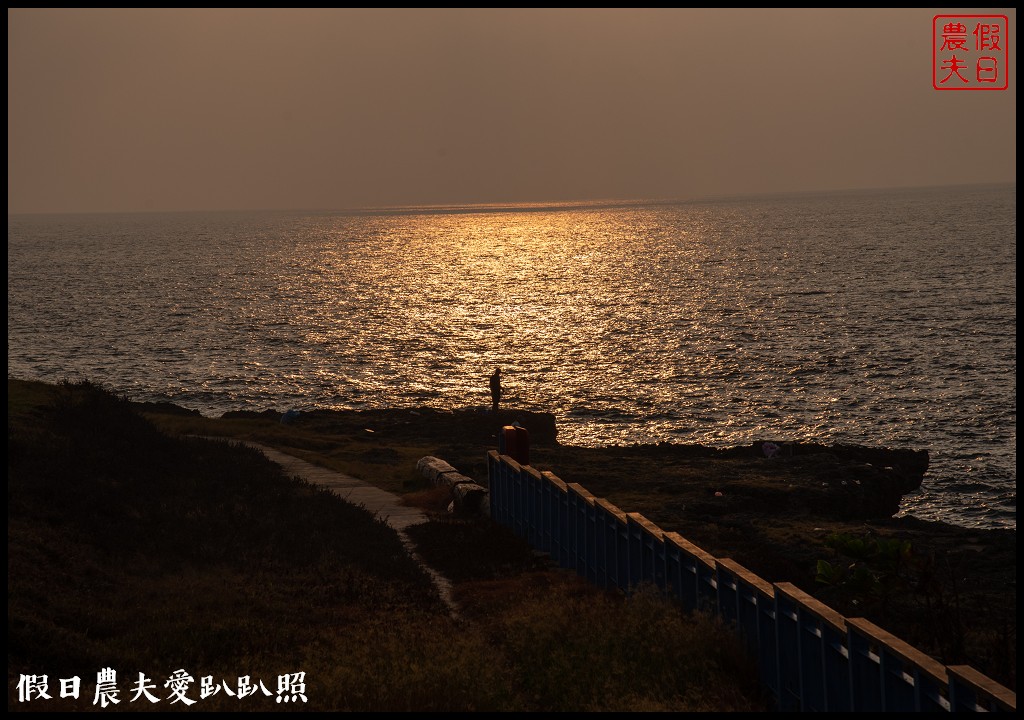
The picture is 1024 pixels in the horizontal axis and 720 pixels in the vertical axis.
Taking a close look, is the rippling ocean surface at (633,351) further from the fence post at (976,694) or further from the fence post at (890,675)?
the fence post at (976,694)

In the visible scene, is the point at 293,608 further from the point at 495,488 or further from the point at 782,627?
the point at 495,488

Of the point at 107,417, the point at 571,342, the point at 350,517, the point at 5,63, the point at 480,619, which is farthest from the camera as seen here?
the point at 571,342

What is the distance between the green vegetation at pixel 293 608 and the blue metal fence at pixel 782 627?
0.49m

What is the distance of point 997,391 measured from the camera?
68000 millimetres

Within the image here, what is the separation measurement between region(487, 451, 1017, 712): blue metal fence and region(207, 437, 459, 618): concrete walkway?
2.83 m

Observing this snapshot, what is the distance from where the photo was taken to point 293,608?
18281 millimetres

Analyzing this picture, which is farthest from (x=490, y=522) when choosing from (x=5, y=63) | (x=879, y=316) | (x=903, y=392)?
(x=879, y=316)

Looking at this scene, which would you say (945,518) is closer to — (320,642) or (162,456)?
(162,456)

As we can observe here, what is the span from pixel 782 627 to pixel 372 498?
2009 cm

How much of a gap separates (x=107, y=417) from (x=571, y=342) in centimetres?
7258

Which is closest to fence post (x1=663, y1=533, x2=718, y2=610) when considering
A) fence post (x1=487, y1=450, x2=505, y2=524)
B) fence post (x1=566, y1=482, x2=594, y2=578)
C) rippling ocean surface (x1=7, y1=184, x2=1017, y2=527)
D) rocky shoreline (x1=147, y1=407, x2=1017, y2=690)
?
rocky shoreline (x1=147, y1=407, x2=1017, y2=690)

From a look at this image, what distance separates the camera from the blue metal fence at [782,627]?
1047cm

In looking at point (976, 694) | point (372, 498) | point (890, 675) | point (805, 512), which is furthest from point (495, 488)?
point (976, 694)

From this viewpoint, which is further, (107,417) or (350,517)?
(107,417)
